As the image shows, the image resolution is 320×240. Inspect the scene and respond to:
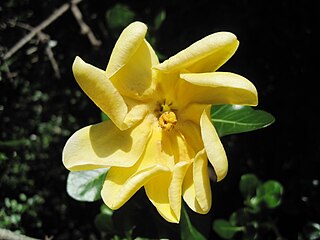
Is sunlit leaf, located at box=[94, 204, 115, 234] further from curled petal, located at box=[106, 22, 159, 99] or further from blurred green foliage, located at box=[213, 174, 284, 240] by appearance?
curled petal, located at box=[106, 22, 159, 99]

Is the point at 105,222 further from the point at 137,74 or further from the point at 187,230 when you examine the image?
the point at 137,74

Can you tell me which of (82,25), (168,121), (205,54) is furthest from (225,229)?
(82,25)

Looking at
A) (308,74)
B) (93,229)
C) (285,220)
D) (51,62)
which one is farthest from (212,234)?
(51,62)

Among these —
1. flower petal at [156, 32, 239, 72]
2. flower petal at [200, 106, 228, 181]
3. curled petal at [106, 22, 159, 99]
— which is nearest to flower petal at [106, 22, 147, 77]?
curled petal at [106, 22, 159, 99]

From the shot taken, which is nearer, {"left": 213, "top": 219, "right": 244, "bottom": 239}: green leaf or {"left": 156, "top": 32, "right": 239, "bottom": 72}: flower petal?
{"left": 156, "top": 32, "right": 239, "bottom": 72}: flower petal

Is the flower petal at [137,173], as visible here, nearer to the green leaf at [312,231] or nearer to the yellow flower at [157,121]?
the yellow flower at [157,121]

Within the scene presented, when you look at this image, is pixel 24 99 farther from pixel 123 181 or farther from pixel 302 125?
pixel 302 125

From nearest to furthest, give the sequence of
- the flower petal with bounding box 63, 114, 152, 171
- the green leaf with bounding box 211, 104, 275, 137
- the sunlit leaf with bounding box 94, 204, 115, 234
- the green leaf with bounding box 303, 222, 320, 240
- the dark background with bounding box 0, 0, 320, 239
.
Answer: the flower petal with bounding box 63, 114, 152, 171 < the green leaf with bounding box 211, 104, 275, 137 < the sunlit leaf with bounding box 94, 204, 115, 234 < the green leaf with bounding box 303, 222, 320, 240 < the dark background with bounding box 0, 0, 320, 239
